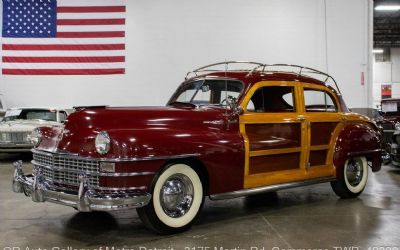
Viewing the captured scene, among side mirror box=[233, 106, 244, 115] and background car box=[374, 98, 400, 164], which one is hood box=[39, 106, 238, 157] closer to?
side mirror box=[233, 106, 244, 115]

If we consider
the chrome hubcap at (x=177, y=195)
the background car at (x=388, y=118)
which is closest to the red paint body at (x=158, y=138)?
the chrome hubcap at (x=177, y=195)

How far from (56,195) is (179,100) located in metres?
2.26

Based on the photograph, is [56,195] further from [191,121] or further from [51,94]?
[51,94]

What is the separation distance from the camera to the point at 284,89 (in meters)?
5.65

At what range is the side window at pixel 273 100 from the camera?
5412 millimetres

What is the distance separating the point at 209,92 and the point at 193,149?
1406 mm

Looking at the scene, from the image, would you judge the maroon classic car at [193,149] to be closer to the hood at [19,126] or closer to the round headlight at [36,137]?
the round headlight at [36,137]

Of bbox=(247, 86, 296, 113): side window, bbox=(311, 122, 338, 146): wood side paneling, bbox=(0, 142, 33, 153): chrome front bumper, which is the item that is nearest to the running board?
bbox=(311, 122, 338, 146): wood side paneling

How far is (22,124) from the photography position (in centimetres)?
1064

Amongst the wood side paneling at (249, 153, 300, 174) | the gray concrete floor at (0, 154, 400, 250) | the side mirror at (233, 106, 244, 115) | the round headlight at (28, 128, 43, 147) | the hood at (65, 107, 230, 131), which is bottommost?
the gray concrete floor at (0, 154, 400, 250)

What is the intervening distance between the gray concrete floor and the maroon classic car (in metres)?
0.34

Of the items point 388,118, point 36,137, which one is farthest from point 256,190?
point 388,118

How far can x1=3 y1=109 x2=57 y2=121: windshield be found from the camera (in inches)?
451

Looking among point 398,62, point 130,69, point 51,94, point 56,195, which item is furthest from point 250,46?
point 398,62
